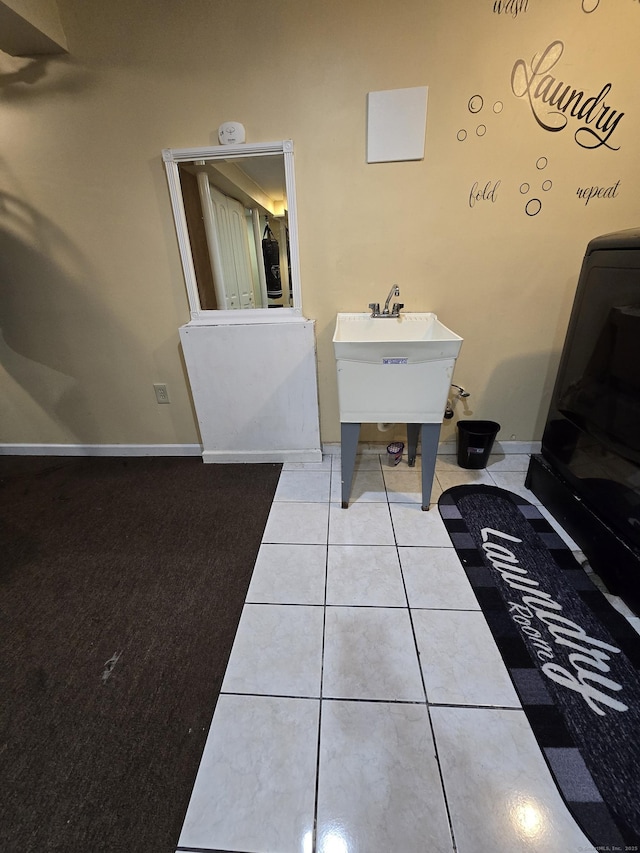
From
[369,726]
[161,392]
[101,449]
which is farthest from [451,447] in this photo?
[101,449]

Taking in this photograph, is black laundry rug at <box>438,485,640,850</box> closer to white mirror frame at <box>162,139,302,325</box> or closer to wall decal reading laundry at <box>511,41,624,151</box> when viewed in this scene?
white mirror frame at <box>162,139,302,325</box>

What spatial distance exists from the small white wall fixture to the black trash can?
1407 mm

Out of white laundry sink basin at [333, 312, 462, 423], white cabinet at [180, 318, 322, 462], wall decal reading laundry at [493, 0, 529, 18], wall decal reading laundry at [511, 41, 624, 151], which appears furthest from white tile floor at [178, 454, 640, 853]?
wall decal reading laundry at [493, 0, 529, 18]

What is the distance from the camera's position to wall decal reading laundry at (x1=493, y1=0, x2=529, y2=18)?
1.44 m

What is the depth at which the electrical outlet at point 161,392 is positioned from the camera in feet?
7.28

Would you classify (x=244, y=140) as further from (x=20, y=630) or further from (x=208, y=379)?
(x=20, y=630)

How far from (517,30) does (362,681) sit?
2547 millimetres

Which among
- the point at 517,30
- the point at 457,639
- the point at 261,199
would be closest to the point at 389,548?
the point at 457,639

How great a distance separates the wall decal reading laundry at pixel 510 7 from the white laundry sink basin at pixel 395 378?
1.29 metres

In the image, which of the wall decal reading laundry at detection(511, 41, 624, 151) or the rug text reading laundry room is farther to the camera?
the wall decal reading laundry at detection(511, 41, 624, 151)

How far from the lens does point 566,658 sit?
42.8 inches

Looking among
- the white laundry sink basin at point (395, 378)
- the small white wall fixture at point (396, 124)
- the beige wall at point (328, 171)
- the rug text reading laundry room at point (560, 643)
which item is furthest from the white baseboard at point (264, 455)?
the small white wall fixture at point (396, 124)

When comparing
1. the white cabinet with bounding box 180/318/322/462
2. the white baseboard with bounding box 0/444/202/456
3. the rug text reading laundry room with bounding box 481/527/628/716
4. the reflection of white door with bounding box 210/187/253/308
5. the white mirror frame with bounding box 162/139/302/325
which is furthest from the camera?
the white baseboard with bounding box 0/444/202/456

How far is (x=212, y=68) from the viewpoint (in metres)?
1.59
